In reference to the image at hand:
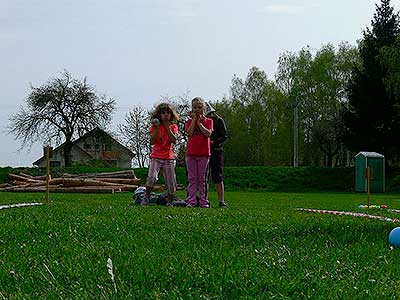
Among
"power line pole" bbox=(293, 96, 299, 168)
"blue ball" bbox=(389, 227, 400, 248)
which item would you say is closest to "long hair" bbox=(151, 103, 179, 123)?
"blue ball" bbox=(389, 227, 400, 248)

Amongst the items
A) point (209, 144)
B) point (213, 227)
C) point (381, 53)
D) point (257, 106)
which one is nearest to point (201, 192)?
point (209, 144)

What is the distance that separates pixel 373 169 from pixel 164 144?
85.0ft

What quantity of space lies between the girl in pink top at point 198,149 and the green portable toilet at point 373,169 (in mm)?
24793

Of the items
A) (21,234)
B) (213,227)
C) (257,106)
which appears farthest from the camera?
(257,106)

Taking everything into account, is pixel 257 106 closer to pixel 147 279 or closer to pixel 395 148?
pixel 395 148

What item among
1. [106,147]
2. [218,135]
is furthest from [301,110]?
[218,135]

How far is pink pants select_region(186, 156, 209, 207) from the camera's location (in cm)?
1294

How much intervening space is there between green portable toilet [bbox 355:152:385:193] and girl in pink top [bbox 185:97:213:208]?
24793 mm

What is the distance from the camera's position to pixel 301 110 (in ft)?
222

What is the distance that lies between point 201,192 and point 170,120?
145 cm

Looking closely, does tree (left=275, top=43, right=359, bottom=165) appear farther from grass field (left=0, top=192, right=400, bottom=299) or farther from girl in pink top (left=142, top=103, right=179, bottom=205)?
grass field (left=0, top=192, right=400, bottom=299)

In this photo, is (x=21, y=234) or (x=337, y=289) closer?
(x=337, y=289)

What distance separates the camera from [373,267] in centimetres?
427

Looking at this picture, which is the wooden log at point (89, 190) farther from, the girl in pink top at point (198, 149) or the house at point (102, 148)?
the house at point (102, 148)
